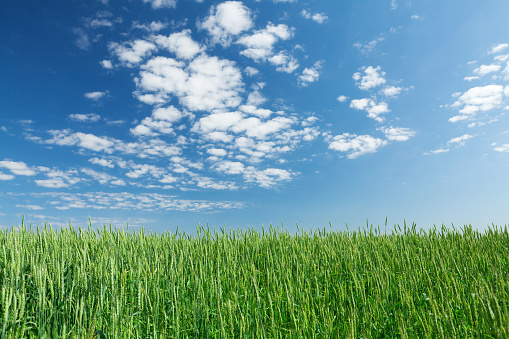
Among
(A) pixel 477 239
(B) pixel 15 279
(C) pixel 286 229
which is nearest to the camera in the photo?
(B) pixel 15 279

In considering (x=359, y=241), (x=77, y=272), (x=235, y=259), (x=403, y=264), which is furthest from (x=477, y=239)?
(x=77, y=272)

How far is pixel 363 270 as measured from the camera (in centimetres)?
470

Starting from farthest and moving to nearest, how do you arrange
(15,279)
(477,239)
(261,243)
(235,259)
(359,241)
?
(477,239) < (359,241) < (261,243) < (235,259) < (15,279)

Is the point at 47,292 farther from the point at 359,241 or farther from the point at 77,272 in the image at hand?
the point at 359,241

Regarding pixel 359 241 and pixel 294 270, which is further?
pixel 359 241

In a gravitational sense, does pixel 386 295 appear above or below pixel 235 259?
below

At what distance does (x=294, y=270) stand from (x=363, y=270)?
3.11ft

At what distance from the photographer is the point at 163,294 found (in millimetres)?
3609

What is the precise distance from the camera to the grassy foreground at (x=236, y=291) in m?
2.86

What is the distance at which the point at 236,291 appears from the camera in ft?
12.8

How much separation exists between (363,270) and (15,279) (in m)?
4.06

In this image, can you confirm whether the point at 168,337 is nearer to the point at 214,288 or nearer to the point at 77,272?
the point at 214,288

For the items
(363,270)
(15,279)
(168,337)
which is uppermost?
(15,279)

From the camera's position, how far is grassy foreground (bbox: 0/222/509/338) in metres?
2.86
